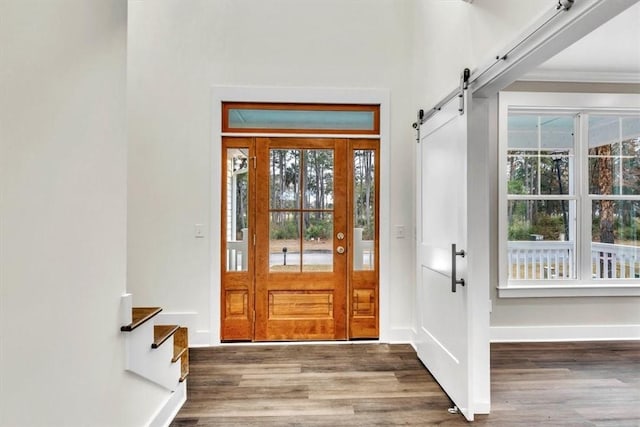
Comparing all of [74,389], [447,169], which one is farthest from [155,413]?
[447,169]

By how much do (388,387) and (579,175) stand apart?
3.00 m

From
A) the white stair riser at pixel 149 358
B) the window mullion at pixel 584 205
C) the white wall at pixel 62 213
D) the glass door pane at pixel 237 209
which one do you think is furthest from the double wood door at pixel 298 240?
the window mullion at pixel 584 205

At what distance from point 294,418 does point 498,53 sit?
2458mm

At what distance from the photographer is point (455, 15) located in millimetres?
2398

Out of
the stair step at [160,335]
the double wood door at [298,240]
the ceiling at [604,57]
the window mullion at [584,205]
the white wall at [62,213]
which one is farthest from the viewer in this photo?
the window mullion at [584,205]

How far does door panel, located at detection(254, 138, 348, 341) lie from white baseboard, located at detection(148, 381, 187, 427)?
1185 millimetres

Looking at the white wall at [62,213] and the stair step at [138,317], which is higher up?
the white wall at [62,213]

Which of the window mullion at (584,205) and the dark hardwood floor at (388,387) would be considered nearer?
the dark hardwood floor at (388,387)

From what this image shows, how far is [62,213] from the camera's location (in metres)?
1.21

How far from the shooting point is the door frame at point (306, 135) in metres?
3.30

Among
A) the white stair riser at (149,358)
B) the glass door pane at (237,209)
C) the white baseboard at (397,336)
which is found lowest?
the white baseboard at (397,336)

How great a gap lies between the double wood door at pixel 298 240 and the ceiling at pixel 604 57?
74.7 inches

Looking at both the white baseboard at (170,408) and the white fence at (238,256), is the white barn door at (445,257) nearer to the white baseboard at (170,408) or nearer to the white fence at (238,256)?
the white fence at (238,256)

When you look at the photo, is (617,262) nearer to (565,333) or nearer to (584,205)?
(584,205)
